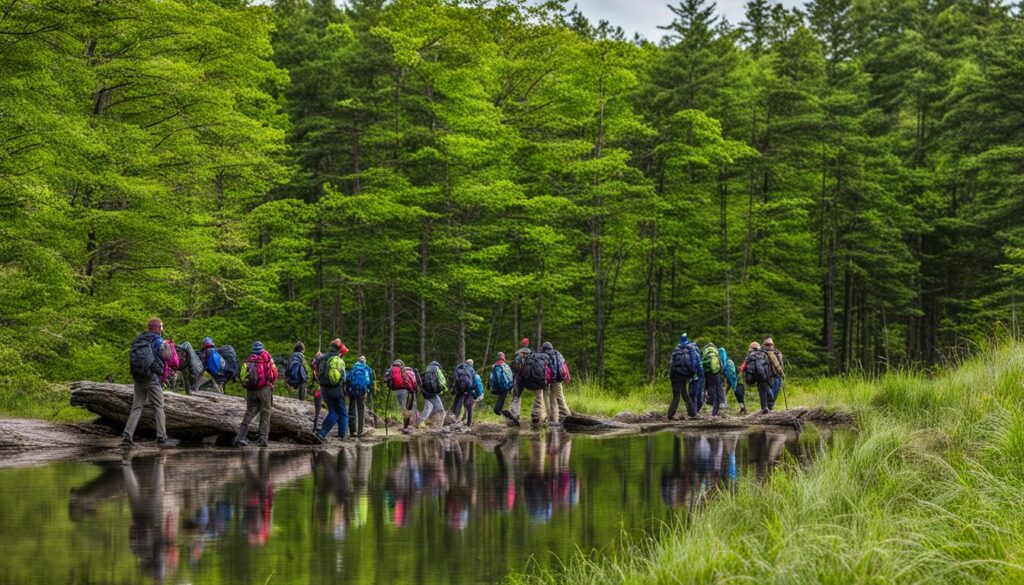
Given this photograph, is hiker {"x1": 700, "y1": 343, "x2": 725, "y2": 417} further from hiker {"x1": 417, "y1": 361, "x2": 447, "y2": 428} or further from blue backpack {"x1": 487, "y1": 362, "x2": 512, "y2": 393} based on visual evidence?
hiker {"x1": 417, "y1": 361, "x2": 447, "y2": 428}

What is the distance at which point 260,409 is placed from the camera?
17.7 metres

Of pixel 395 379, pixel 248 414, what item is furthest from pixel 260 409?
pixel 395 379

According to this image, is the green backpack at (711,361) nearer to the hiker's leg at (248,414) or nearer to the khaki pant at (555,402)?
the khaki pant at (555,402)

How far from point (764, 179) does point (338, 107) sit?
18774 mm

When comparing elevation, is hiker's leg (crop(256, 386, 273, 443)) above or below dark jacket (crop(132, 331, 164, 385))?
below

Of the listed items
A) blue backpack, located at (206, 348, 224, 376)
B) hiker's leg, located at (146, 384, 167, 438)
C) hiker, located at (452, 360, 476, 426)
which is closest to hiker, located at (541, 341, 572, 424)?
hiker, located at (452, 360, 476, 426)

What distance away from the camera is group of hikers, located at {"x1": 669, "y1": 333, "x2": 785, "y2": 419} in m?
24.0

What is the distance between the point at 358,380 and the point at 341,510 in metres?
9.54

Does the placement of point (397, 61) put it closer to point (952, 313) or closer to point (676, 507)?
point (676, 507)

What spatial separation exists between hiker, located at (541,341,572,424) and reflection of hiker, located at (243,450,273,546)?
922 centimetres

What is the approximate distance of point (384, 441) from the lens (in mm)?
19891

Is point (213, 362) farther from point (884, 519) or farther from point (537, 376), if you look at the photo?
point (884, 519)

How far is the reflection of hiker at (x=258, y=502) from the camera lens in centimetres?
923

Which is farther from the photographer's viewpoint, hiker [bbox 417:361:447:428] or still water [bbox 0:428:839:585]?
hiker [bbox 417:361:447:428]
